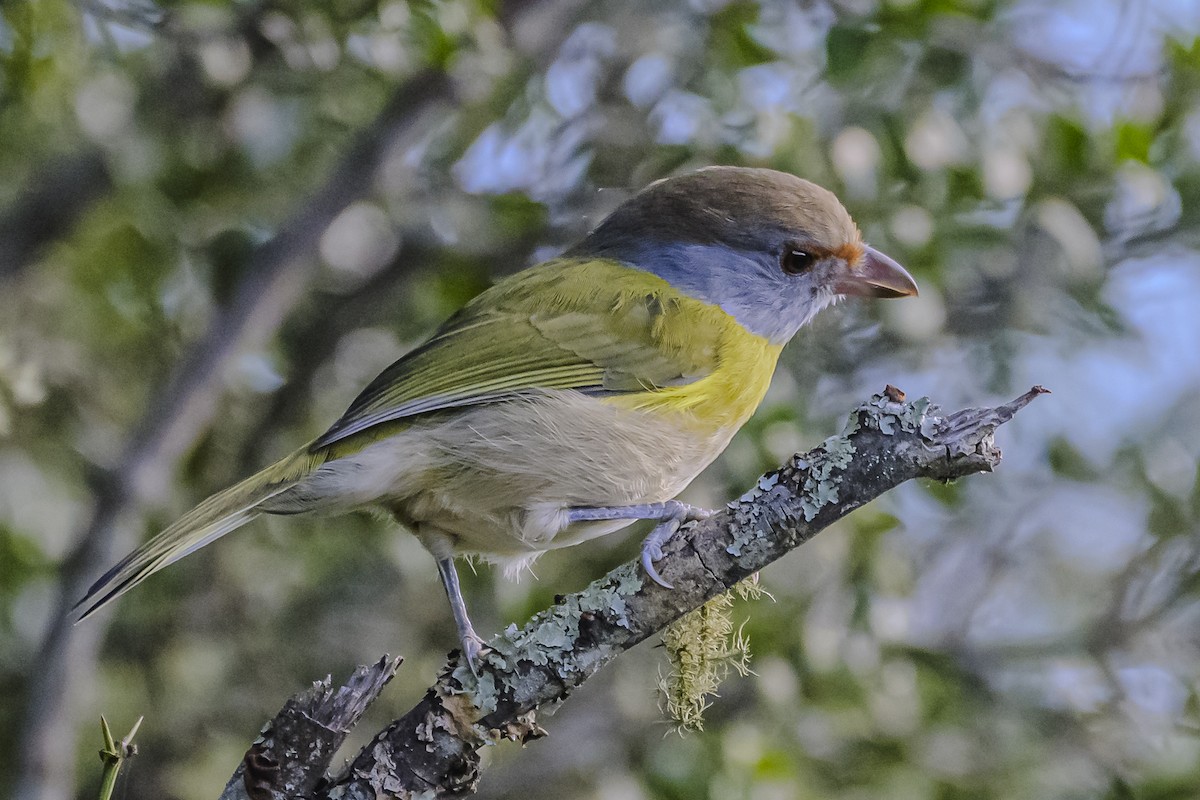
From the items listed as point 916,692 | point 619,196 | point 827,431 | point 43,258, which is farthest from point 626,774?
point 43,258

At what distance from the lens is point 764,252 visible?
4.15 m

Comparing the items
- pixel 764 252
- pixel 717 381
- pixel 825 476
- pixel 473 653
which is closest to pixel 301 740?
pixel 473 653

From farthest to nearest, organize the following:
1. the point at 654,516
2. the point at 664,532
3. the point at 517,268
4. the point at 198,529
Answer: the point at 517,268, the point at 654,516, the point at 198,529, the point at 664,532

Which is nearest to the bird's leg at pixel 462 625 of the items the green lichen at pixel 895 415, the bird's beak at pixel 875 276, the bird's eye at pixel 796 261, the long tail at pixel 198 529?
the long tail at pixel 198 529

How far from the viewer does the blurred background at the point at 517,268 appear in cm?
450

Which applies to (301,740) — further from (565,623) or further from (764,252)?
(764,252)

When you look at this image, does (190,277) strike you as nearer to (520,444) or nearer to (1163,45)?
(520,444)

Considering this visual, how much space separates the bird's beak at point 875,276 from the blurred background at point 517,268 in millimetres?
463

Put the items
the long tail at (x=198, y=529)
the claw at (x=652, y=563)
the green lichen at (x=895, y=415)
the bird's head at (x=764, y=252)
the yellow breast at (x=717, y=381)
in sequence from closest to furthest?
the green lichen at (x=895, y=415), the claw at (x=652, y=563), the long tail at (x=198, y=529), the yellow breast at (x=717, y=381), the bird's head at (x=764, y=252)

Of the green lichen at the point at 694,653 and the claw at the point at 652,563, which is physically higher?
the claw at the point at 652,563

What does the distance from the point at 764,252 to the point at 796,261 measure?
0.35ft

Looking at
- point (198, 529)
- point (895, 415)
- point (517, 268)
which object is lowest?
point (517, 268)

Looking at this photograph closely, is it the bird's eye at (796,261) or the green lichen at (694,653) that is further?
the bird's eye at (796,261)

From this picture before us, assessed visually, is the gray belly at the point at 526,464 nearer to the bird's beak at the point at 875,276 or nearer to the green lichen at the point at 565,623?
the green lichen at the point at 565,623
